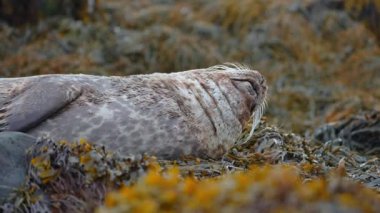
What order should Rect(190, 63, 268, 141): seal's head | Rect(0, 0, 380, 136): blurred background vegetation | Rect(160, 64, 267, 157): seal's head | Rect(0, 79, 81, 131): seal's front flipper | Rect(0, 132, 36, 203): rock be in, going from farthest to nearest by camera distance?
Rect(0, 0, 380, 136): blurred background vegetation
Rect(190, 63, 268, 141): seal's head
Rect(160, 64, 267, 157): seal's head
Rect(0, 79, 81, 131): seal's front flipper
Rect(0, 132, 36, 203): rock

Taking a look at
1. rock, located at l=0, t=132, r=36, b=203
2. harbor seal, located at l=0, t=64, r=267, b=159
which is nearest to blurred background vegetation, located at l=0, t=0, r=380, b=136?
harbor seal, located at l=0, t=64, r=267, b=159

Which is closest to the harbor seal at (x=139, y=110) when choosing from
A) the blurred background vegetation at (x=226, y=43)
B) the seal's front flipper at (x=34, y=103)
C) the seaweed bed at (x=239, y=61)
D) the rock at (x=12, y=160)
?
the seal's front flipper at (x=34, y=103)

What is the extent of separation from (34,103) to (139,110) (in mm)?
650

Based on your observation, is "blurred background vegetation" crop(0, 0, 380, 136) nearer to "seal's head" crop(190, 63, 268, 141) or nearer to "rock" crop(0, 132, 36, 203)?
"seal's head" crop(190, 63, 268, 141)

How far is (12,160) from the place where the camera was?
443 centimetres

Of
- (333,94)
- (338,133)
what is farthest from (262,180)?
(333,94)

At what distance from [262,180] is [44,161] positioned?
5.08 feet

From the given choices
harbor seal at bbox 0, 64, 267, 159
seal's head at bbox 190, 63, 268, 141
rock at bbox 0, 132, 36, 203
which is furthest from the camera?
seal's head at bbox 190, 63, 268, 141

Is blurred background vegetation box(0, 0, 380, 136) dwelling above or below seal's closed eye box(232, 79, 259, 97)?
below

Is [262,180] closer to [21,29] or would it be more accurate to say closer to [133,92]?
[133,92]

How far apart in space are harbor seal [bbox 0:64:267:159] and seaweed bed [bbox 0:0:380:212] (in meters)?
0.17

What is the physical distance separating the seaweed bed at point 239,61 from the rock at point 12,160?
57 millimetres

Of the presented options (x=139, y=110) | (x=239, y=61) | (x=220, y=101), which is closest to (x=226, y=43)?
(x=239, y=61)

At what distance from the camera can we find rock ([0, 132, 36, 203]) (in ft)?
14.0
